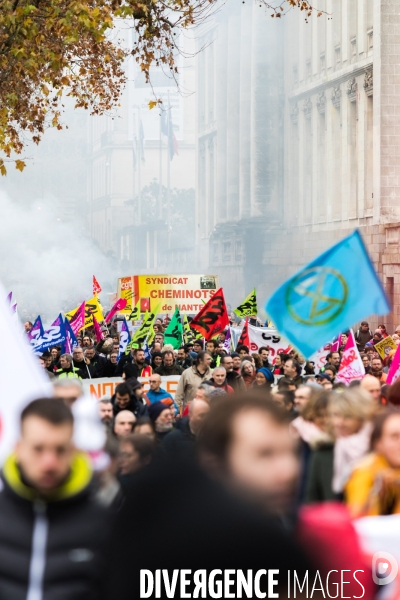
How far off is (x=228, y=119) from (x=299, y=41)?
34.6ft

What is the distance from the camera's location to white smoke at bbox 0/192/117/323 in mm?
72756

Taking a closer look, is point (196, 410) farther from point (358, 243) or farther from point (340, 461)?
point (340, 461)

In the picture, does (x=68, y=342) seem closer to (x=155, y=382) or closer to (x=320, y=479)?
(x=155, y=382)

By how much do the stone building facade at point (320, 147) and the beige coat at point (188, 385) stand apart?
77.2 ft

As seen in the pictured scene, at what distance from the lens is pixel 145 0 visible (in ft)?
46.0

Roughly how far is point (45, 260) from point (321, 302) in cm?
7590

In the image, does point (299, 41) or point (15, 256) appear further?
point (15, 256)

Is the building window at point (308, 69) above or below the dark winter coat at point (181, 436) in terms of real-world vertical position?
above

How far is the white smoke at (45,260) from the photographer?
2864 inches

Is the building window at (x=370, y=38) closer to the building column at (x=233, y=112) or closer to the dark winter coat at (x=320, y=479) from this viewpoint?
the building column at (x=233, y=112)

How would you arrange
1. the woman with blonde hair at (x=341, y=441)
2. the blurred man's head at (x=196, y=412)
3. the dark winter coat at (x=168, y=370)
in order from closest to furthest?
the woman with blonde hair at (x=341, y=441), the blurred man's head at (x=196, y=412), the dark winter coat at (x=168, y=370)

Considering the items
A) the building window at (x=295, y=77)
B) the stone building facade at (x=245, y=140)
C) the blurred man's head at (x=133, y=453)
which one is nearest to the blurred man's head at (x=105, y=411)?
the blurred man's head at (x=133, y=453)

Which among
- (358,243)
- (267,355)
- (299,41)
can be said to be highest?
(299,41)

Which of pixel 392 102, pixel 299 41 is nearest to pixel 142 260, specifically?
pixel 299 41
